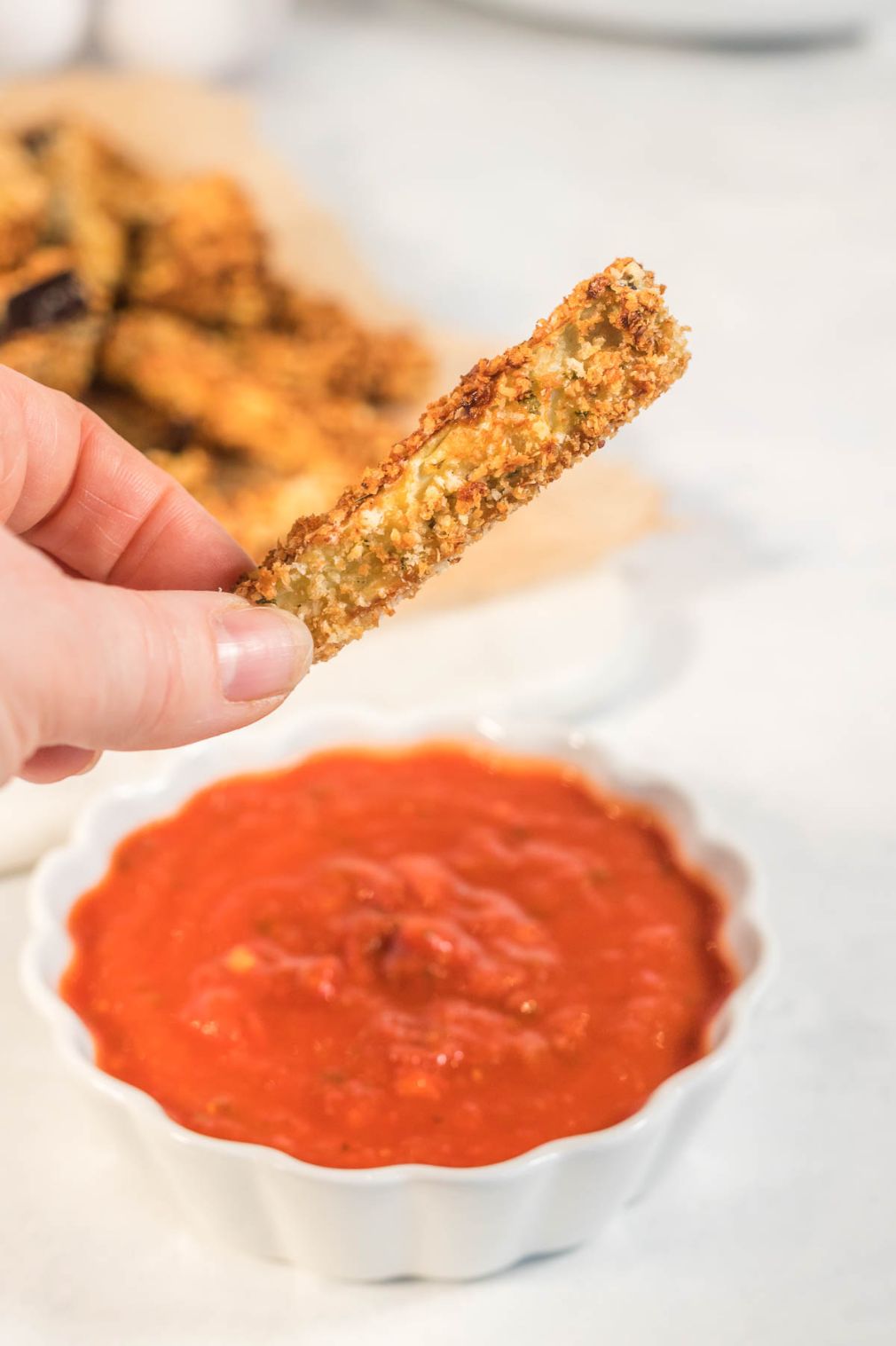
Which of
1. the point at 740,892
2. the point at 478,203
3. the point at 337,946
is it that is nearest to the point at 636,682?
the point at 740,892

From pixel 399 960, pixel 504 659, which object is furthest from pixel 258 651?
pixel 504 659

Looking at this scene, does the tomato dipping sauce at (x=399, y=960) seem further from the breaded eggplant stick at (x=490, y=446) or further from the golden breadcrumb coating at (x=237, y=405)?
the golden breadcrumb coating at (x=237, y=405)

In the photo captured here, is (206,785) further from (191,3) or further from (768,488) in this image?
(191,3)

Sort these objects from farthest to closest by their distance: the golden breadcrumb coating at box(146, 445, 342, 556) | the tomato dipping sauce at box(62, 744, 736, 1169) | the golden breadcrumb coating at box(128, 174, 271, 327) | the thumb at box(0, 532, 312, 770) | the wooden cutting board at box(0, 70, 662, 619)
Result: the golden breadcrumb coating at box(128, 174, 271, 327)
the wooden cutting board at box(0, 70, 662, 619)
the golden breadcrumb coating at box(146, 445, 342, 556)
the tomato dipping sauce at box(62, 744, 736, 1169)
the thumb at box(0, 532, 312, 770)

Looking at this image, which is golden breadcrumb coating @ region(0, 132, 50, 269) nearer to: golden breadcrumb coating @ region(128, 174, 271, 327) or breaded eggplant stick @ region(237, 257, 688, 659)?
golden breadcrumb coating @ region(128, 174, 271, 327)

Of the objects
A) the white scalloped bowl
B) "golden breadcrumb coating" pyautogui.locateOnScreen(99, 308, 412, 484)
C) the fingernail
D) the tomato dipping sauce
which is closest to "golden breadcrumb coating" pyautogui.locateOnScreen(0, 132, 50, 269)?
"golden breadcrumb coating" pyautogui.locateOnScreen(99, 308, 412, 484)

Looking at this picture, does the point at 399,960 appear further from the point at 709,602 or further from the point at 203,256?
the point at 203,256

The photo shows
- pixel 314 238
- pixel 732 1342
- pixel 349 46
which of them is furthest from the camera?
pixel 349 46
